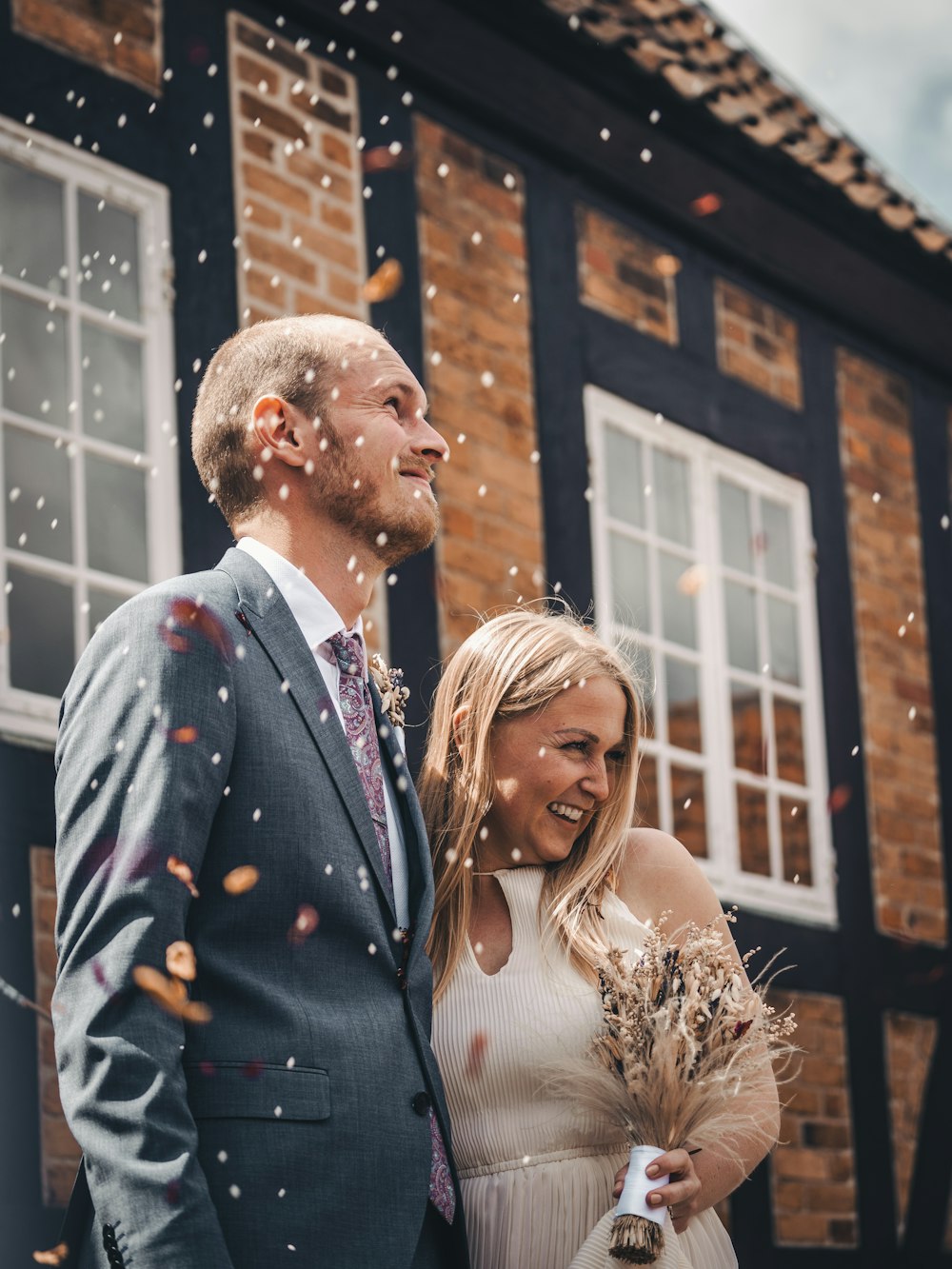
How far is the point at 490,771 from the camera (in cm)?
323

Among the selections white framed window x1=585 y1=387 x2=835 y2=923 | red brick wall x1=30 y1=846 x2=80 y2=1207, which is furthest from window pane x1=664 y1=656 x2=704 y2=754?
red brick wall x1=30 y1=846 x2=80 y2=1207

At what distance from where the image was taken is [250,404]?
292 cm

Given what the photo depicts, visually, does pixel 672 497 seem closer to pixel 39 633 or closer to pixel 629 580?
pixel 629 580

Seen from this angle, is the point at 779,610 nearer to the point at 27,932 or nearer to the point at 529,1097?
the point at 27,932

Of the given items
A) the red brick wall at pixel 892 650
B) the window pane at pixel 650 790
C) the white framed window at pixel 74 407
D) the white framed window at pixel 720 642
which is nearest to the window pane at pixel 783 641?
the white framed window at pixel 720 642

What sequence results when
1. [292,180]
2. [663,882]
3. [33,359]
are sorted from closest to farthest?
[663,882], [33,359], [292,180]

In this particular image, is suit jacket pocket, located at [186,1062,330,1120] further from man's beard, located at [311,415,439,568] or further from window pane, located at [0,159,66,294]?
window pane, located at [0,159,66,294]

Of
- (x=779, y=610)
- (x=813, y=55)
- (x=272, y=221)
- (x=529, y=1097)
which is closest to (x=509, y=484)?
(x=272, y=221)

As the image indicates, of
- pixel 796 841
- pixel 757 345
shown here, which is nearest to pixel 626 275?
pixel 757 345

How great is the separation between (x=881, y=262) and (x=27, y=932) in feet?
19.3

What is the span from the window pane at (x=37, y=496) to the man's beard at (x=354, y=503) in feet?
7.64

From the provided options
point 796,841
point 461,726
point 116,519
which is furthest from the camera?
point 796,841

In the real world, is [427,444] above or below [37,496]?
below

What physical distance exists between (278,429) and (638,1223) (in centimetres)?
131
